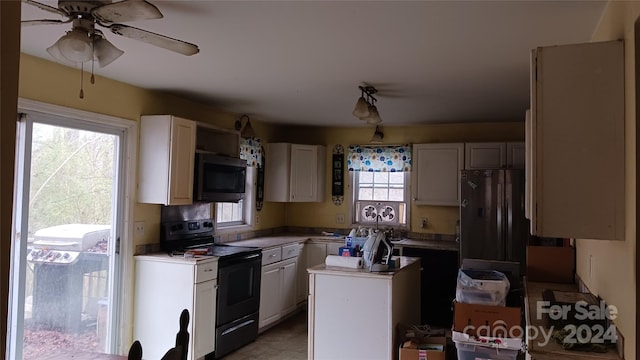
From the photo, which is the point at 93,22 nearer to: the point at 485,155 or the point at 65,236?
the point at 65,236

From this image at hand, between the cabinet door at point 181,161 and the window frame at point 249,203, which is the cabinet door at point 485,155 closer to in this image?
the window frame at point 249,203

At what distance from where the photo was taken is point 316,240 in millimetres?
5594

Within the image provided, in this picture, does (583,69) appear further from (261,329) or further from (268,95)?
(261,329)

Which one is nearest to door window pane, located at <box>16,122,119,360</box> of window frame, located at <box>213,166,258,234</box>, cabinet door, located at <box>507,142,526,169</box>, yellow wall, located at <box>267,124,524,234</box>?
window frame, located at <box>213,166,258,234</box>

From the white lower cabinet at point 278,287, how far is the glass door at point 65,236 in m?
1.48

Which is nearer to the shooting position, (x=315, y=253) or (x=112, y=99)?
(x=112, y=99)

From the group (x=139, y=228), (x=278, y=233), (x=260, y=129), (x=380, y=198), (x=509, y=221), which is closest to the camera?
(x=139, y=228)

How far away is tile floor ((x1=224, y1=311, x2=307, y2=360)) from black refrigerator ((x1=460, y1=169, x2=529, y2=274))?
1865 millimetres

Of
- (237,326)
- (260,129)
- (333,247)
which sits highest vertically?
(260,129)

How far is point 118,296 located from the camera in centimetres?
371

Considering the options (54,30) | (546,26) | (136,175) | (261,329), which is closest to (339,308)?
(261,329)

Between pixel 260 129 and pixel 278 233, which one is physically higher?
pixel 260 129

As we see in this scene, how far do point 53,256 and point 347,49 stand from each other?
8.08 feet

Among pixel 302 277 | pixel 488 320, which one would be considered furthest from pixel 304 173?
pixel 488 320
